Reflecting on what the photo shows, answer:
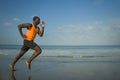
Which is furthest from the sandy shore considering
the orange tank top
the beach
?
the orange tank top

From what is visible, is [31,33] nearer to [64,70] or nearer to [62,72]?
[62,72]

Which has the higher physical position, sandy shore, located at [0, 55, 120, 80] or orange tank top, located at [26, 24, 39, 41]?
orange tank top, located at [26, 24, 39, 41]

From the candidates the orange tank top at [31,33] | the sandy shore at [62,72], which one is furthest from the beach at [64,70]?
the orange tank top at [31,33]

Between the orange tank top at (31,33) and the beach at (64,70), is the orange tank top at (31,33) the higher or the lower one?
the higher one

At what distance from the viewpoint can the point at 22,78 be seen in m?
7.68

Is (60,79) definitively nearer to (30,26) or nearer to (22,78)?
(22,78)

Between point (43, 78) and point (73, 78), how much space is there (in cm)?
77

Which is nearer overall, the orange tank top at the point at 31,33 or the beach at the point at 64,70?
the beach at the point at 64,70

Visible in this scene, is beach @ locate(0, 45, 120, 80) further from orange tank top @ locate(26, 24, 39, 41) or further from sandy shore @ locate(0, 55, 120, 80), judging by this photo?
orange tank top @ locate(26, 24, 39, 41)

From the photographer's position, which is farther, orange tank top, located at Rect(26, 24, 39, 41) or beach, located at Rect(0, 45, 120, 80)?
orange tank top, located at Rect(26, 24, 39, 41)

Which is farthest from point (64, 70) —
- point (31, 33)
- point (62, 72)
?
point (31, 33)

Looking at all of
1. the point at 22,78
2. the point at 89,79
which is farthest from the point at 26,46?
the point at 89,79

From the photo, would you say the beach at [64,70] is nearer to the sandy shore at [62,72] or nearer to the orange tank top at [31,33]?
the sandy shore at [62,72]

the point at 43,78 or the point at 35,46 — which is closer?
the point at 43,78
